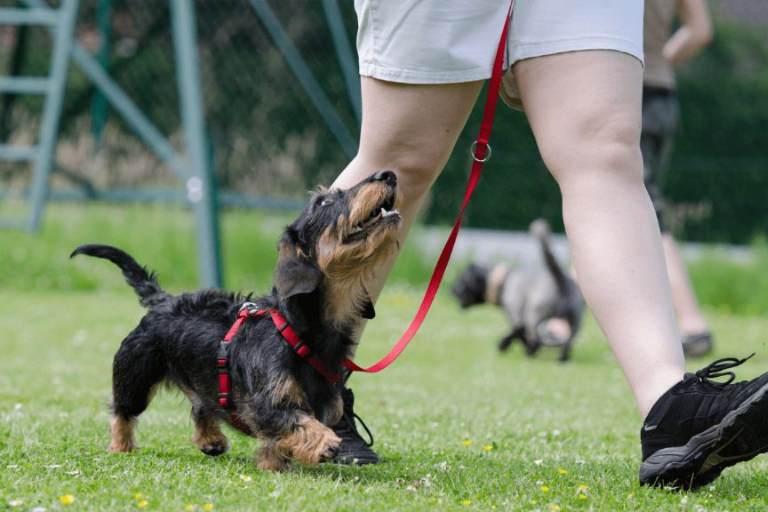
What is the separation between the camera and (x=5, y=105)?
13.0 meters

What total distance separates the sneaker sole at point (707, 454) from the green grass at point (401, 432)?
5cm

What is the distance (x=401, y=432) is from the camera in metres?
4.68

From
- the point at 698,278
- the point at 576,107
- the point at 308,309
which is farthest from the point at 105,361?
the point at 698,278

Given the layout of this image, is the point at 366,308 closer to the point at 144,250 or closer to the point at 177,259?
the point at 177,259

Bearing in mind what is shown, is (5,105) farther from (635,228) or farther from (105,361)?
(635,228)

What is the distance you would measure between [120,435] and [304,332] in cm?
83

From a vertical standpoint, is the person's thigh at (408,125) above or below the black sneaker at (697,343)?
above

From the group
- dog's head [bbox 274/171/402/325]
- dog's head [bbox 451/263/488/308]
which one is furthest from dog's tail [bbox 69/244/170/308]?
dog's head [bbox 451/263/488/308]

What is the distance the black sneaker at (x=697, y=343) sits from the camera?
7.41 m

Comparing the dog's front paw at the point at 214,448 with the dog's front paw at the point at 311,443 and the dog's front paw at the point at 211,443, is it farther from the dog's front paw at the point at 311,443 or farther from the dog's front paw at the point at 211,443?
the dog's front paw at the point at 311,443

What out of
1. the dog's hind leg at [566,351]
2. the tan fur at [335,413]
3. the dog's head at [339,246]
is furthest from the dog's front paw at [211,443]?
the dog's hind leg at [566,351]

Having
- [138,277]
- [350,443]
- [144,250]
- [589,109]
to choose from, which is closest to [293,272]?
[350,443]

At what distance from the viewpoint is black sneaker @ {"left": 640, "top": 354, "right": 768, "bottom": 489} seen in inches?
125

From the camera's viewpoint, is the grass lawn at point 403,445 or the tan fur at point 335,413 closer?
the grass lawn at point 403,445
